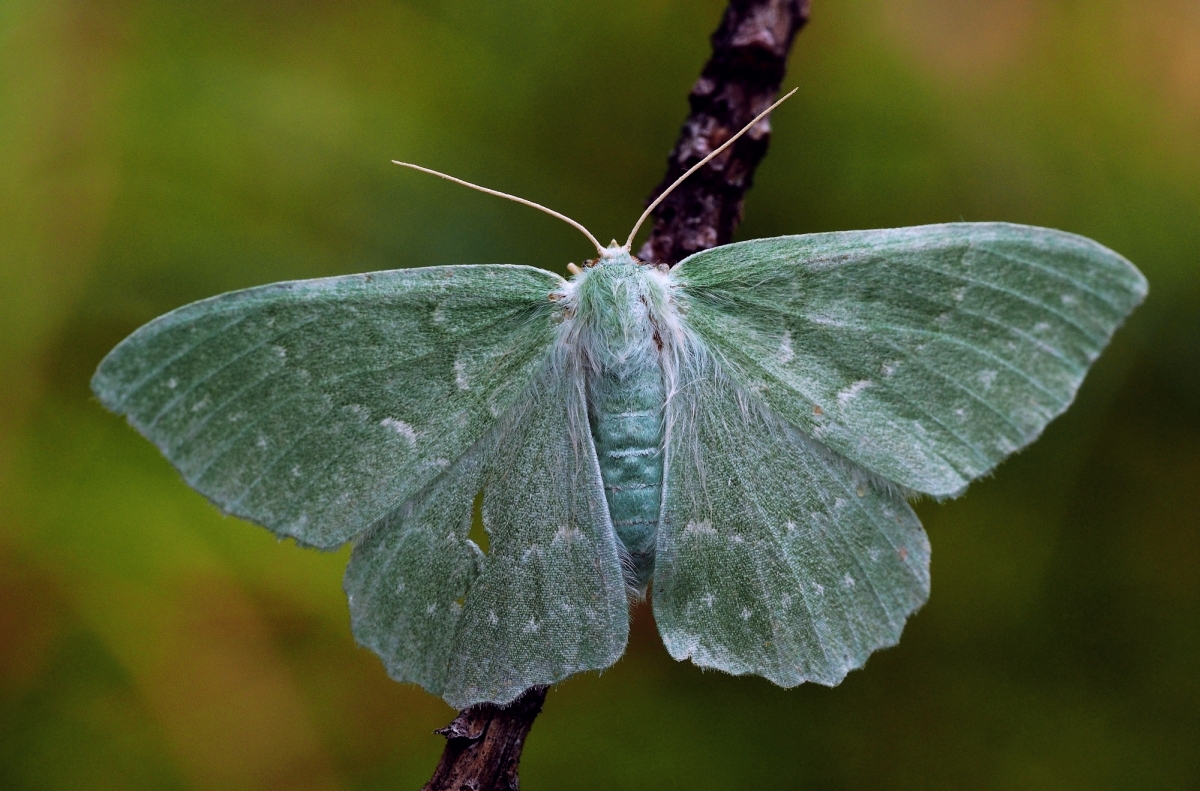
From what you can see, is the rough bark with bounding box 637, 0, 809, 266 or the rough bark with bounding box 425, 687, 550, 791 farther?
the rough bark with bounding box 637, 0, 809, 266

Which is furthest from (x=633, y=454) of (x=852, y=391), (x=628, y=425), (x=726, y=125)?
(x=726, y=125)

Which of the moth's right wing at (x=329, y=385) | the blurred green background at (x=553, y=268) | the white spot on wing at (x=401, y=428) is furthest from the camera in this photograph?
the blurred green background at (x=553, y=268)

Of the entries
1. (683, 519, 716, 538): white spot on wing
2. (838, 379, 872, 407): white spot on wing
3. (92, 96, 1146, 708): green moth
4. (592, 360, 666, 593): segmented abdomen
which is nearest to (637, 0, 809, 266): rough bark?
(92, 96, 1146, 708): green moth

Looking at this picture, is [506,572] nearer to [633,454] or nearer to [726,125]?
[633,454]

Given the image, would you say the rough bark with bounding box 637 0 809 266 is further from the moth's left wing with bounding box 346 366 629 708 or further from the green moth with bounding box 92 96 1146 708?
the moth's left wing with bounding box 346 366 629 708

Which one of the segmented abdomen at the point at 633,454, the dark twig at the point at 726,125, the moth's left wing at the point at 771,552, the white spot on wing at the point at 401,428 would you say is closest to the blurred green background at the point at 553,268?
the dark twig at the point at 726,125

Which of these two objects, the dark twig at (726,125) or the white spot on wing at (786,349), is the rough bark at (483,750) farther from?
the dark twig at (726,125)

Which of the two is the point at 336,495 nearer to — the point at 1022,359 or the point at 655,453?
the point at 655,453
